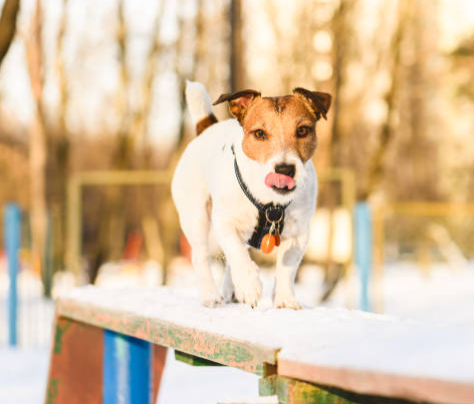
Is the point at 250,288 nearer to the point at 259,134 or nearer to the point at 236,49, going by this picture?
the point at 259,134

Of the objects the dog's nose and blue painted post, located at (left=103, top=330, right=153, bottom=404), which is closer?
the dog's nose

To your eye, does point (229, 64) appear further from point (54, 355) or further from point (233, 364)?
point (233, 364)

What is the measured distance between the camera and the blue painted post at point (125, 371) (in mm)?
3420

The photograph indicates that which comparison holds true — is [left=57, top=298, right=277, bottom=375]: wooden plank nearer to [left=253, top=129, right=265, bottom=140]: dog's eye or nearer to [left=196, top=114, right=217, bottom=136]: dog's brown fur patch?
[left=253, top=129, right=265, bottom=140]: dog's eye

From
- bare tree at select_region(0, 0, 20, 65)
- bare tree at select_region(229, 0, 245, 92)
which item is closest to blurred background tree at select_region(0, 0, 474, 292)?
bare tree at select_region(229, 0, 245, 92)

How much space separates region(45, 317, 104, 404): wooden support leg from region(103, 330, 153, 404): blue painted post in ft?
0.77

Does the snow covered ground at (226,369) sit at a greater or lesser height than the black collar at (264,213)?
lesser

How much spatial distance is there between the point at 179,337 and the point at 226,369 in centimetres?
316

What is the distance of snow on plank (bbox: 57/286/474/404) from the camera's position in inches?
58.2

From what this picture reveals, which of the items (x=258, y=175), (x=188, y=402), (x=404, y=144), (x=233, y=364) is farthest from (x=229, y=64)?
(x=404, y=144)

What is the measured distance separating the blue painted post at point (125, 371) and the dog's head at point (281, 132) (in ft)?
4.71

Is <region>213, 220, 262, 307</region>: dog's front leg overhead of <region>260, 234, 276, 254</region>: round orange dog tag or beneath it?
beneath

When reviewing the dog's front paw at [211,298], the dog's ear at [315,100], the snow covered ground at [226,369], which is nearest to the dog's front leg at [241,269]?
the dog's front paw at [211,298]

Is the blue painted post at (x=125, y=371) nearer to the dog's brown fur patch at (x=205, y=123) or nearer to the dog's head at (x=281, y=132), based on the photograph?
the dog's brown fur patch at (x=205, y=123)
